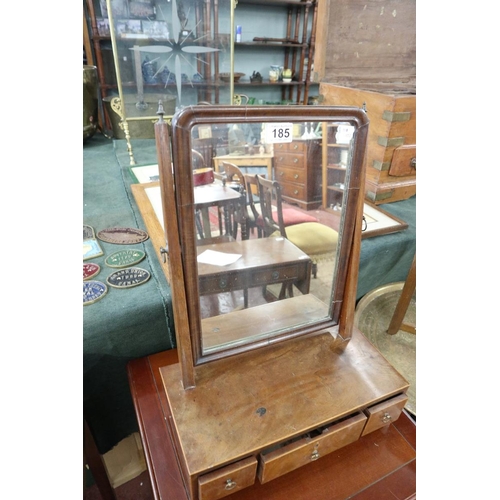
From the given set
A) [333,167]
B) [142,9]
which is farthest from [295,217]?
[142,9]

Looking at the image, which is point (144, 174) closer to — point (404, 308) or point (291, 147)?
point (291, 147)

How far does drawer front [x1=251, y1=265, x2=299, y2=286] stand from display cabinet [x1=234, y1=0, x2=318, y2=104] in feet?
9.95

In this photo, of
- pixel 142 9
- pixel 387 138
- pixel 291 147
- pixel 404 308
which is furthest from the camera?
pixel 142 9

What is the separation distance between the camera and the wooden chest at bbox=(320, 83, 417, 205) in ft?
3.82

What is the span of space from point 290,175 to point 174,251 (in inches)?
11.0

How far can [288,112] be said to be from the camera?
0.50 metres

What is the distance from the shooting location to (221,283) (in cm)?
66

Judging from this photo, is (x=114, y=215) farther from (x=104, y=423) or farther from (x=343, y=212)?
(x=343, y=212)

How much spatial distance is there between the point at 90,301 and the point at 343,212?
23.7 inches

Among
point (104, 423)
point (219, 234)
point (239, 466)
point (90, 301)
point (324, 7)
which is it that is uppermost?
point (324, 7)

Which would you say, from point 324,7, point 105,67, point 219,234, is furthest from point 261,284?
point 105,67

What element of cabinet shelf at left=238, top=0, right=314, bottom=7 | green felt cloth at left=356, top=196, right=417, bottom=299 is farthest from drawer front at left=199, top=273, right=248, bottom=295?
cabinet shelf at left=238, top=0, right=314, bottom=7

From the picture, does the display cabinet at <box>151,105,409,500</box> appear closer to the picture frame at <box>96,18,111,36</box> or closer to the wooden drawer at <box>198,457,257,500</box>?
the wooden drawer at <box>198,457,257,500</box>

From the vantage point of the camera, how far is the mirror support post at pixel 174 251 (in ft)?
1.44
